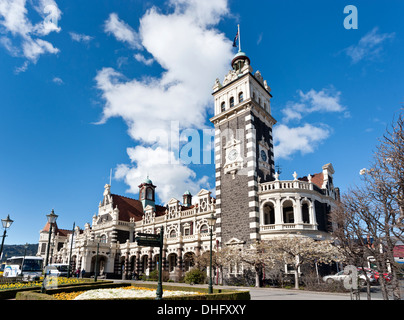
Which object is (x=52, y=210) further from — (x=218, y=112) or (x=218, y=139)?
(x=218, y=112)

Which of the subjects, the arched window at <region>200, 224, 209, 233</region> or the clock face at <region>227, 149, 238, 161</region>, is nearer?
the clock face at <region>227, 149, 238, 161</region>

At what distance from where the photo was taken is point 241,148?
33562 millimetres

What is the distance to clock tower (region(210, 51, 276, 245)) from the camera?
102 feet

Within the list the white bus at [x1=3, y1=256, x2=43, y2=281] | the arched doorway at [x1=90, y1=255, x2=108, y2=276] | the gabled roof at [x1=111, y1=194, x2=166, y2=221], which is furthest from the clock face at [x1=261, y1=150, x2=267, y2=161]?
the white bus at [x1=3, y1=256, x2=43, y2=281]

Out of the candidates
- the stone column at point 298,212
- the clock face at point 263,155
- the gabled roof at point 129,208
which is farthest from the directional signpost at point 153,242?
the gabled roof at point 129,208

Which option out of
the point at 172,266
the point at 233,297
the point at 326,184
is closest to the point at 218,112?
the point at 326,184

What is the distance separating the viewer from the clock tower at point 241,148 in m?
31.1

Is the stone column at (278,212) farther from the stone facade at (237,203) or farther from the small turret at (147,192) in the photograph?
the small turret at (147,192)

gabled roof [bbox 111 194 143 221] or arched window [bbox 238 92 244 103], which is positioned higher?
arched window [bbox 238 92 244 103]

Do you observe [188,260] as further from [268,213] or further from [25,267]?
[25,267]

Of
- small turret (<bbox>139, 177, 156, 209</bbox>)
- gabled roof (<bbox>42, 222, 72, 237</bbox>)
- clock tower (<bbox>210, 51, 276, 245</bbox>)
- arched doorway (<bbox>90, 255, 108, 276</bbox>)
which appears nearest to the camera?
clock tower (<bbox>210, 51, 276, 245</bbox>)

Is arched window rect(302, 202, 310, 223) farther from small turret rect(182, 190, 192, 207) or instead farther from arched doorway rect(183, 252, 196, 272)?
small turret rect(182, 190, 192, 207)

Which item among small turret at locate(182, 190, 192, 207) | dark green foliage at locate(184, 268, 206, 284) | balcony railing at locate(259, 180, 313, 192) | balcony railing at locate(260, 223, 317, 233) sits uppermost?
small turret at locate(182, 190, 192, 207)
